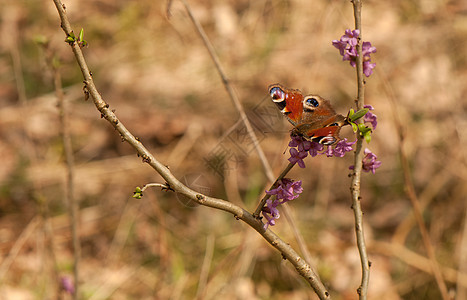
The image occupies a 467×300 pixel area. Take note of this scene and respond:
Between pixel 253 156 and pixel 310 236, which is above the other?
pixel 253 156

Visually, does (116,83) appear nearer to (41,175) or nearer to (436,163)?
(41,175)

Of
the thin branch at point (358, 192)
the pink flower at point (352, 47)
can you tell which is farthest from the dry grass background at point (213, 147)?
the pink flower at point (352, 47)

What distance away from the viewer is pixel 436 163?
5.19 m

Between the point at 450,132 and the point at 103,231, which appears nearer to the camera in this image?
the point at 103,231

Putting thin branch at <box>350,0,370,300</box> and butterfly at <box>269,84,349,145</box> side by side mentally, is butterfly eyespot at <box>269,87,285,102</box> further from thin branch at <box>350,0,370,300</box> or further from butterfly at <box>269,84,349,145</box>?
thin branch at <box>350,0,370,300</box>

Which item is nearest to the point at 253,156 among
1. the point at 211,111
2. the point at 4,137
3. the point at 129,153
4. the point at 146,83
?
the point at 211,111

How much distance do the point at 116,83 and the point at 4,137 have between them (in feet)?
4.79

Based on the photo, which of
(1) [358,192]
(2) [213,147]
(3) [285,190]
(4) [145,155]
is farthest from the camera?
(2) [213,147]

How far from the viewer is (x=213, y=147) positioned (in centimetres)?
515

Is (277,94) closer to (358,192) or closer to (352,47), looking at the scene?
(352,47)

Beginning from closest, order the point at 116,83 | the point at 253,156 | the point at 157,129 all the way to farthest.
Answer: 1. the point at 253,156
2. the point at 157,129
3. the point at 116,83

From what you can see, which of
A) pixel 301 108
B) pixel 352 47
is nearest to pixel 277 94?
pixel 301 108

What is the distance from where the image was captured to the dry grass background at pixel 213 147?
4250 millimetres

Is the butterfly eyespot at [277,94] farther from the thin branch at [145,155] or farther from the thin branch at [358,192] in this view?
the thin branch at [145,155]
